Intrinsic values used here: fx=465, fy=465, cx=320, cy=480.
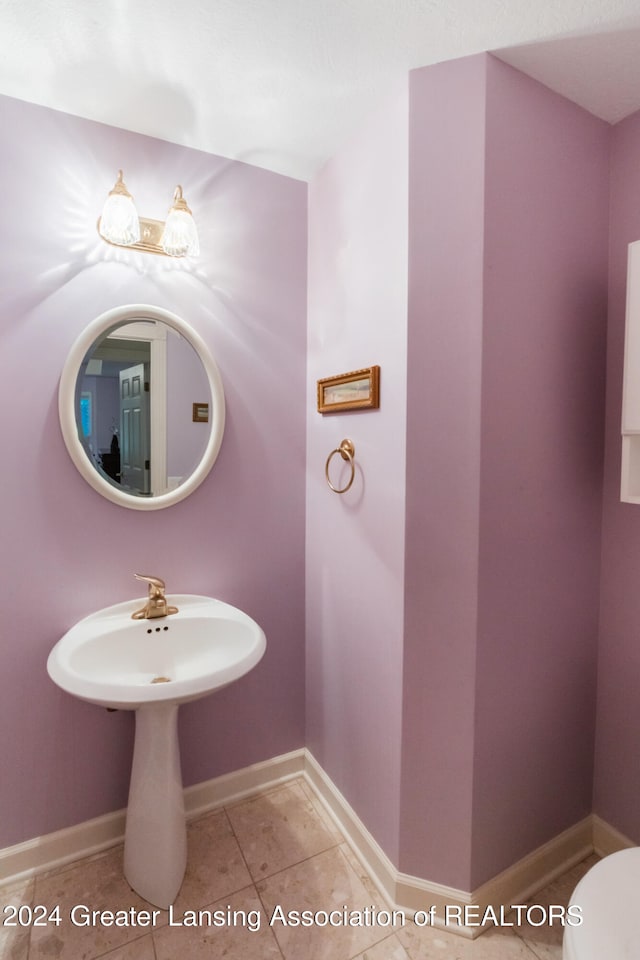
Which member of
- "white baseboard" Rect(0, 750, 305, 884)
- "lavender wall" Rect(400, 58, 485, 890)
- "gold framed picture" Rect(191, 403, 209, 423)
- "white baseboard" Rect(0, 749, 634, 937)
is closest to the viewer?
"lavender wall" Rect(400, 58, 485, 890)

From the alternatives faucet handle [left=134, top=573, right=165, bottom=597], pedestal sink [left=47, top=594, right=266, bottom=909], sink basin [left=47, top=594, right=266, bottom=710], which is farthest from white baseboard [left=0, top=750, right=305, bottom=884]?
faucet handle [left=134, top=573, right=165, bottom=597]

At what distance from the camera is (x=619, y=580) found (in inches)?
55.8

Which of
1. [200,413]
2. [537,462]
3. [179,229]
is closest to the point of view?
[537,462]

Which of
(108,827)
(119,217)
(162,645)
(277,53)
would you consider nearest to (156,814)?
(108,827)

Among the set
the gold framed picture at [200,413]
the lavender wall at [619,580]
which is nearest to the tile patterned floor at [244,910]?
the lavender wall at [619,580]

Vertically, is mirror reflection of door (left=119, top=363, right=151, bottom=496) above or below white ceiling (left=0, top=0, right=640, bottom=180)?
below

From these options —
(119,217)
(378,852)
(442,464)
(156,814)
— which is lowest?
(378,852)

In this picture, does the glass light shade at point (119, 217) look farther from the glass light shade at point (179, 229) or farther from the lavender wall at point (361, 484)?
the lavender wall at point (361, 484)

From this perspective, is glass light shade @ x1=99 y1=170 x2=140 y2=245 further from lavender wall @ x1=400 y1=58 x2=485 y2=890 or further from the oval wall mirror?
lavender wall @ x1=400 y1=58 x2=485 y2=890

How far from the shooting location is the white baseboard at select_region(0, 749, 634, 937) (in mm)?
1275

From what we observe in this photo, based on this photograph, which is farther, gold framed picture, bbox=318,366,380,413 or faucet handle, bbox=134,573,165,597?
faucet handle, bbox=134,573,165,597

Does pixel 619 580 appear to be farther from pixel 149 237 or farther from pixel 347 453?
pixel 149 237

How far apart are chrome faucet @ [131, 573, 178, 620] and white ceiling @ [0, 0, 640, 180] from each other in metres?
1.38

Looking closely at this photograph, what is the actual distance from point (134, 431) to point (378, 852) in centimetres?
146
